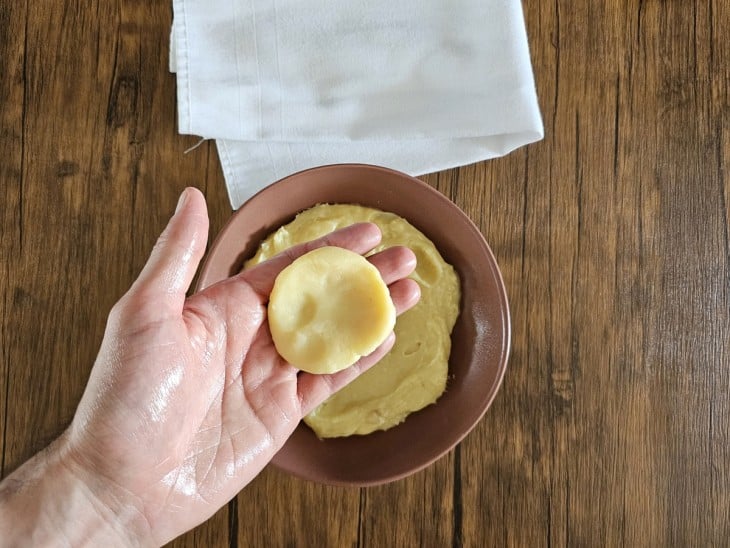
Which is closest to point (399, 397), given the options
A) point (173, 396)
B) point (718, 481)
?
point (173, 396)

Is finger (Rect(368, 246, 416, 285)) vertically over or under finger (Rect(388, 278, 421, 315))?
over

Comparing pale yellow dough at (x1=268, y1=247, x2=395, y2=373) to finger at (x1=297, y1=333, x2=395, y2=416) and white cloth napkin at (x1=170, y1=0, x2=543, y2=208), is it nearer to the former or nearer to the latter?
finger at (x1=297, y1=333, x2=395, y2=416)

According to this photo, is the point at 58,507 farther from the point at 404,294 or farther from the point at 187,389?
the point at 404,294

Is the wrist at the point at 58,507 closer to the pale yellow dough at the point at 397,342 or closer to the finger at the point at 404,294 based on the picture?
the pale yellow dough at the point at 397,342

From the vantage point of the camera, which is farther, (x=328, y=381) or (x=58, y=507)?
(x=328, y=381)

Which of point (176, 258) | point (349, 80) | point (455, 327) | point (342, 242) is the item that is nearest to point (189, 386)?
point (176, 258)

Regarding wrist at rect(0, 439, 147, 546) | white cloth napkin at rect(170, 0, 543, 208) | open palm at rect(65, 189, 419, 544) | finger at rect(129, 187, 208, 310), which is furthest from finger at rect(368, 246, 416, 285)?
wrist at rect(0, 439, 147, 546)
